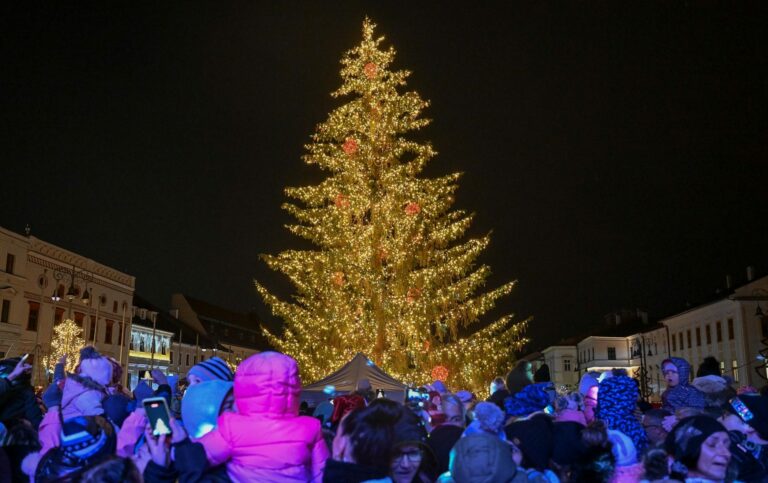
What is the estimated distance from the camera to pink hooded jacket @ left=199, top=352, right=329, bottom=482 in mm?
4250

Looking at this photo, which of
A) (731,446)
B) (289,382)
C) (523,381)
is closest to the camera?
(289,382)

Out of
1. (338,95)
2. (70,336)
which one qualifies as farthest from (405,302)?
(70,336)

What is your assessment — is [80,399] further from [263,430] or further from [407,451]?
[407,451]

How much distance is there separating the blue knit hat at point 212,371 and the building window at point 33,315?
5122cm

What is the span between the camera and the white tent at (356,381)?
16.8 meters

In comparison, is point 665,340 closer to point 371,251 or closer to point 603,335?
point 603,335

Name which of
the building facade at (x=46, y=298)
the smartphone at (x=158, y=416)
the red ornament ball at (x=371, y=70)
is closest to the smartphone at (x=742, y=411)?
the smartphone at (x=158, y=416)

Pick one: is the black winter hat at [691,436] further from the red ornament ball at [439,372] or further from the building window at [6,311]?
the building window at [6,311]

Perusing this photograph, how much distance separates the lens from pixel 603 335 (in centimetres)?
10775

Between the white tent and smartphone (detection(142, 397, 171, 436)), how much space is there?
42.7ft

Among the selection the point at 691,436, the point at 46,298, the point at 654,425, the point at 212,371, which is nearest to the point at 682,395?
the point at 654,425

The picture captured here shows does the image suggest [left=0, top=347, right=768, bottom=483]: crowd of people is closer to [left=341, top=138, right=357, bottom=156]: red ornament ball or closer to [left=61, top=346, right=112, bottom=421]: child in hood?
[left=61, top=346, right=112, bottom=421]: child in hood

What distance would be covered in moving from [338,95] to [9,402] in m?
19.4

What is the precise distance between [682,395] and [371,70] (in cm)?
1904
